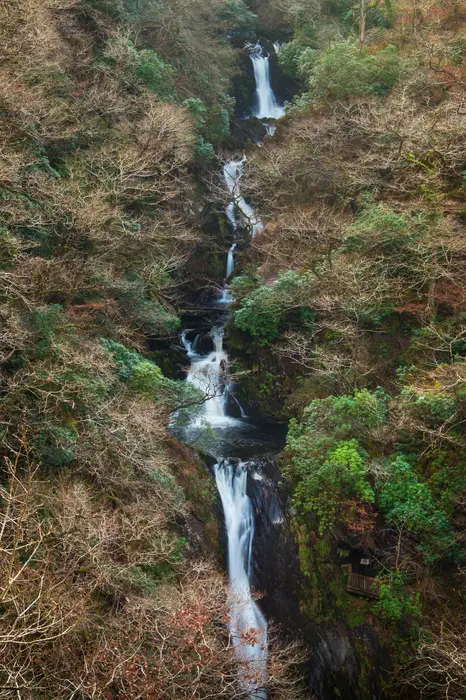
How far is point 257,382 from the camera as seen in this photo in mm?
18109

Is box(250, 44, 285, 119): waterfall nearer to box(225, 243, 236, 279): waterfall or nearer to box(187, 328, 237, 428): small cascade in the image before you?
box(225, 243, 236, 279): waterfall

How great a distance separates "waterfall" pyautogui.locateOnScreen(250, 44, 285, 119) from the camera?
29500 mm

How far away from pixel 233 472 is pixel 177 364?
6.01 m

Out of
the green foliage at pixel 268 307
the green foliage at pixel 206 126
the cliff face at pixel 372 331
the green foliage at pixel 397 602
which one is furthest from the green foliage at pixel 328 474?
the green foliage at pixel 206 126

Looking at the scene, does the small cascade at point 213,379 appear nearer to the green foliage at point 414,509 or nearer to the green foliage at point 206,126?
the green foliage at point 414,509

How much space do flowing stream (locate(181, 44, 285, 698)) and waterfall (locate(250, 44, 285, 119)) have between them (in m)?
6.94

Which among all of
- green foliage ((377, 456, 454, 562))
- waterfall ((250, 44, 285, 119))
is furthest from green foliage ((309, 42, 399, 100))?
green foliage ((377, 456, 454, 562))

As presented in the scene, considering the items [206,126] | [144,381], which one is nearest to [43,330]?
[144,381]

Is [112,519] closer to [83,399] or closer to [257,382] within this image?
[83,399]

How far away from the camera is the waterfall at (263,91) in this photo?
29.5 m

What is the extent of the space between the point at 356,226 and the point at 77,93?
1027cm

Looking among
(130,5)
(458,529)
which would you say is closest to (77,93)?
(130,5)

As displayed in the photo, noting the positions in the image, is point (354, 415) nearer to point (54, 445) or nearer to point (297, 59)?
point (54, 445)

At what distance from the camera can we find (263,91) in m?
29.9
